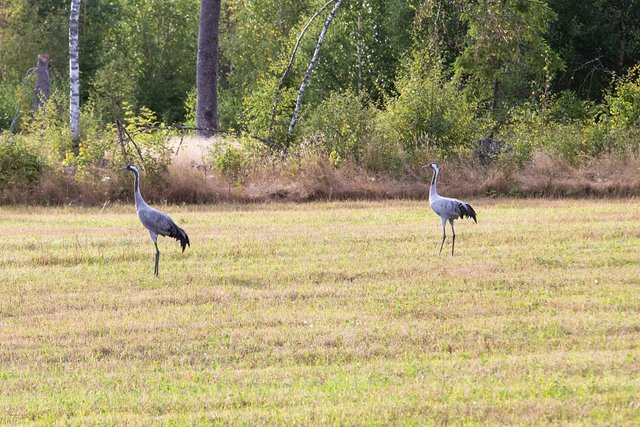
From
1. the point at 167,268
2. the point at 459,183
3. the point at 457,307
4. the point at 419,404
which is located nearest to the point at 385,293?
the point at 457,307

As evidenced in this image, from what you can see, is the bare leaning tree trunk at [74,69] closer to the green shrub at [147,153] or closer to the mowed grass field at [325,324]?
the green shrub at [147,153]

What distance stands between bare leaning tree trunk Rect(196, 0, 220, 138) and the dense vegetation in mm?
1128

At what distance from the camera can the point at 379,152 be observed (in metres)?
22.3

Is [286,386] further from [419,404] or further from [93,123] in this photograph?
[93,123]

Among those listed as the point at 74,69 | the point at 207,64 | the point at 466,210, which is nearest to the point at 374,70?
the point at 207,64

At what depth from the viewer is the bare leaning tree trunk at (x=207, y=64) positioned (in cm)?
2819

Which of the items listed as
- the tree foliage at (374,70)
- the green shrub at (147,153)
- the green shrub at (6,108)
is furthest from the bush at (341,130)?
the green shrub at (6,108)

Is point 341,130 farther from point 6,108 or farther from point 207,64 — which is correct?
point 6,108

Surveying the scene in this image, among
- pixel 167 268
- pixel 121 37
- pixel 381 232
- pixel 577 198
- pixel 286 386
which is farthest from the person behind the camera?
pixel 121 37

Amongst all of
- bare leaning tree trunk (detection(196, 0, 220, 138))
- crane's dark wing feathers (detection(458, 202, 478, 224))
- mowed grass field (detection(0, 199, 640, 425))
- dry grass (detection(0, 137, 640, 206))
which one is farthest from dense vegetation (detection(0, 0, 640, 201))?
crane's dark wing feathers (detection(458, 202, 478, 224))

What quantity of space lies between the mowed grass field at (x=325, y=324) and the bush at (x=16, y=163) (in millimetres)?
4015

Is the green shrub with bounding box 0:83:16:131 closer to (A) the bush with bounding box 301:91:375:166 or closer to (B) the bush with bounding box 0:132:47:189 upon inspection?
(B) the bush with bounding box 0:132:47:189

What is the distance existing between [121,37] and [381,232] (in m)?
33.7

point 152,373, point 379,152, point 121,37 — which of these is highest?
point 121,37
